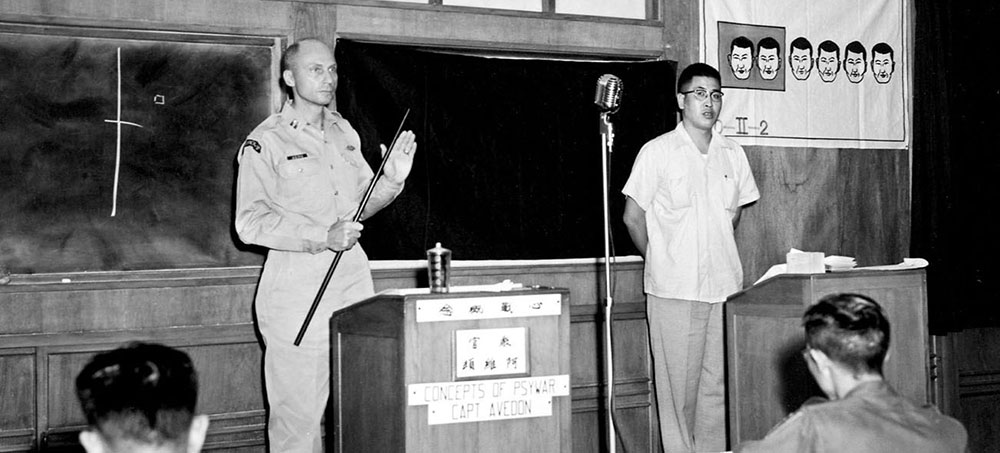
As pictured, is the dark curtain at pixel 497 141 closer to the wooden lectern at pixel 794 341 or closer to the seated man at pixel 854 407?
the wooden lectern at pixel 794 341

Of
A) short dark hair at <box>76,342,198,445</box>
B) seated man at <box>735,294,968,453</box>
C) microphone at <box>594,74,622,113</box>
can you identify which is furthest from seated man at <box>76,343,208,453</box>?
microphone at <box>594,74,622,113</box>

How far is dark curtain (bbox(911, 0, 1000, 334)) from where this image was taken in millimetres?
5820

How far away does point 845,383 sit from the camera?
8.33 feet

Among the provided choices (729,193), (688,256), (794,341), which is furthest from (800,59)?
(794,341)

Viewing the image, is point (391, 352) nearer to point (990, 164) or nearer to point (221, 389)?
point (221, 389)

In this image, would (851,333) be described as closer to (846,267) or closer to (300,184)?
(846,267)

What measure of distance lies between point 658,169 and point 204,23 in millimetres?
2250

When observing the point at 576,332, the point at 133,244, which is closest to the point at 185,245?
the point at 133,244

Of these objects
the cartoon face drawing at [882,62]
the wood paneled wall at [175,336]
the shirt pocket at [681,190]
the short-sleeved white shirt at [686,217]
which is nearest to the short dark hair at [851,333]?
the short-sleeved white shirt at [686,217]

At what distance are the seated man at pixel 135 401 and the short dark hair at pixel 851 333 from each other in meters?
1.55

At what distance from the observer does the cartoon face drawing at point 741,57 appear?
18.4ft

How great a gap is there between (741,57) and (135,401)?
4.46m

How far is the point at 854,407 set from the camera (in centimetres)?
242

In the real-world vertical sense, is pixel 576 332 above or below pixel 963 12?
below
